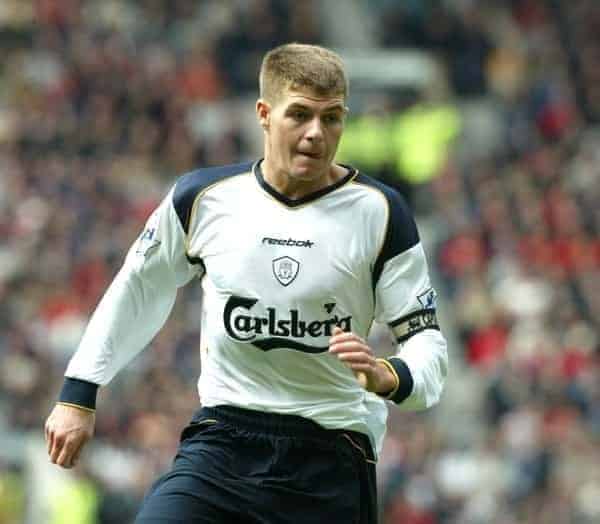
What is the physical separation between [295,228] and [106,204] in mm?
12058

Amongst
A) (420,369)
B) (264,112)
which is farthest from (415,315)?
(264,112)

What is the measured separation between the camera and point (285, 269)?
6512mm

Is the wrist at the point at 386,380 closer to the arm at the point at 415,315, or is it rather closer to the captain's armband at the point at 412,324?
the arm at the point at 415,315

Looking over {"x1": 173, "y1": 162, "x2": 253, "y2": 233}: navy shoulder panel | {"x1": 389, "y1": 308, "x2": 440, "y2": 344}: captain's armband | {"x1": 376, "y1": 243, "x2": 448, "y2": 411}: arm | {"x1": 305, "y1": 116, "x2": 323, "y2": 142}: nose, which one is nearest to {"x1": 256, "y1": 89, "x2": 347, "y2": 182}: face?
{"x1": 305, "y1": 116, "x2": 323, "y2": 142}: nose

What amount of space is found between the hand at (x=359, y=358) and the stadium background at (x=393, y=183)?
832 cm

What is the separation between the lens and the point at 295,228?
6602 millimetres

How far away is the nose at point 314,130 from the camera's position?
645 cm

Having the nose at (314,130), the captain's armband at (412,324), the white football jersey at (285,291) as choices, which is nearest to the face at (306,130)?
the nose at (314,130)

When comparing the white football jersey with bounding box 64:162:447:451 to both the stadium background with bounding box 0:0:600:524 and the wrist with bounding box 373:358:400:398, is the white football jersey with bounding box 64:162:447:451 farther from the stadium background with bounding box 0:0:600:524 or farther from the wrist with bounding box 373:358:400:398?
the stadium background with bounding box 0:0:600:524

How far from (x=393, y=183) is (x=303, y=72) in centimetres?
1223

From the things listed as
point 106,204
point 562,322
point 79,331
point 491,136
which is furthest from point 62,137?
point 562,322

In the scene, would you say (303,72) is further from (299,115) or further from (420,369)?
(420,369)

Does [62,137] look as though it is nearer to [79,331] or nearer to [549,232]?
[79,331]

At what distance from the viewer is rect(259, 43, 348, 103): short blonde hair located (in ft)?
21.3
